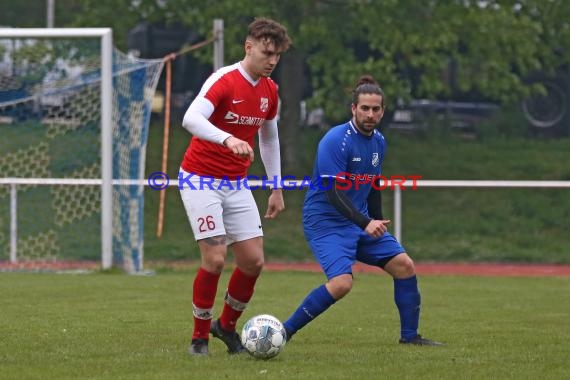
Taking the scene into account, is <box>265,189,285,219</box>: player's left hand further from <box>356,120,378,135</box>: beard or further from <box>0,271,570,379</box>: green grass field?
<box>0,271,570,379</box>: green grass field

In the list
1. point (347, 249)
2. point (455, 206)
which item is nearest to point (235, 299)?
point (347, 249)

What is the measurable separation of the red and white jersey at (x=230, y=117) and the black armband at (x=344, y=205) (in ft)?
1.79

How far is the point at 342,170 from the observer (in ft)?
25.3

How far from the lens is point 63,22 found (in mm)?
23938

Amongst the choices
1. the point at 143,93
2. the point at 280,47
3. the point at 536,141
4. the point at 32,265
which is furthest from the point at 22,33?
the point at 536,141

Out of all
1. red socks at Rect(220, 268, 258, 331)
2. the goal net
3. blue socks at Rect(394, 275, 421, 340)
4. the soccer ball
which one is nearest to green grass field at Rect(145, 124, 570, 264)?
the goal net

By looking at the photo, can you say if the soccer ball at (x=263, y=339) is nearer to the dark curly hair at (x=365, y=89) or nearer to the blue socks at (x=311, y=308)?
the blue socks at (x=311, y=308)

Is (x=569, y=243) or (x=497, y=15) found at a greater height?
(x=497, y=15)

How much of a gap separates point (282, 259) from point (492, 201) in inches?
180

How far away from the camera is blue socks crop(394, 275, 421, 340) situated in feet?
26.5

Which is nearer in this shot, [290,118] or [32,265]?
[32,265]

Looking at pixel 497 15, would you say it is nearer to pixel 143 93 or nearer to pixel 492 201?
pixel 492 201

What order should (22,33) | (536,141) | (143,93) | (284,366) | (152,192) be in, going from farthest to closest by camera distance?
(536,141)
(152,192)
(143,93)
(22,33)
(284,366)

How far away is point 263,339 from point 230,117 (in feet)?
4.32
